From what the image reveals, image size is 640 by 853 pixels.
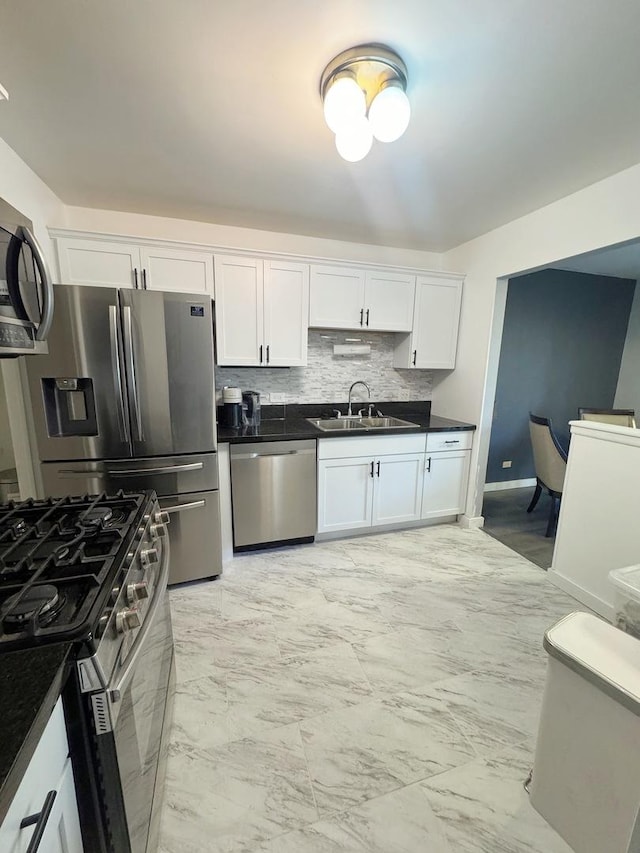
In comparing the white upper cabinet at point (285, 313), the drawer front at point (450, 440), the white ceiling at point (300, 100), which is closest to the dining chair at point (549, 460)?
the drawer front at point (450, 440)

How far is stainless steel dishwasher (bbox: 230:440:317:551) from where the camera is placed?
250 centimetres

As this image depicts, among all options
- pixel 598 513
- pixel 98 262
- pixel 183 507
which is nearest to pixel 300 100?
pixel 98 262

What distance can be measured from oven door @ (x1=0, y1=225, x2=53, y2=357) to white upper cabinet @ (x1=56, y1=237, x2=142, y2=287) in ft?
4.31

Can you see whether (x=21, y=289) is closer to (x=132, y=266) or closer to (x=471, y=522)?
(x=132, y=266)

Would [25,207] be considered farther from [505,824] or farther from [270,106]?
[505,824]

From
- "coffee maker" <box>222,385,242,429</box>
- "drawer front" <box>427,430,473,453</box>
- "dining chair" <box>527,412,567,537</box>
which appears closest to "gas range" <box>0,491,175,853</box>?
"coffee maker" <box>222,385,242,429</box>

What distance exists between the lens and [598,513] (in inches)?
84.6

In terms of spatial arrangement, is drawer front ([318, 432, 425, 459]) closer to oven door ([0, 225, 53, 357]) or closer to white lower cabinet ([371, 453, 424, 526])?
white lower cabinet ([371, 453, 424, 526])

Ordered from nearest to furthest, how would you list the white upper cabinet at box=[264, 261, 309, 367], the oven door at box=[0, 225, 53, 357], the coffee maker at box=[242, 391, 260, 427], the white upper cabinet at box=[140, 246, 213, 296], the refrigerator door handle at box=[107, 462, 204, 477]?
the oven door at box=[0, 225, 53, 357], the refrigerator door handle at box=[107, 462, 204, 477], the white upper cabinet at box=[140, 246, 213, 296], the white upper cabinet at box=[264, 261, 309, 367], the coffee maker at box=[242, 391, 260, 427]

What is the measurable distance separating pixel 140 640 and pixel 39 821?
340mm

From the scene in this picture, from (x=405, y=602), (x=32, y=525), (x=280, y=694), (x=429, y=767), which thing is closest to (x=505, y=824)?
(x=429, y=767)

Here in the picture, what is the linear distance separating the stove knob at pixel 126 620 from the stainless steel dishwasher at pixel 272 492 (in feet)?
5.36

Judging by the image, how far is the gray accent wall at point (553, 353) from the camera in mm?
3908

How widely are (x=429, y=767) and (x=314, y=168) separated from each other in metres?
2.80
